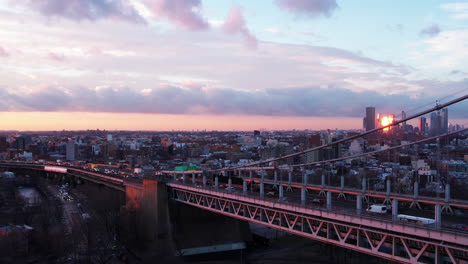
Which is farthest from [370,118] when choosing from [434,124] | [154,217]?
[154,217]

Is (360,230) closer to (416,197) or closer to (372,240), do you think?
(372,240)

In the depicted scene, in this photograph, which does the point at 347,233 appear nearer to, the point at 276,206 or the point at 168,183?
the point at 276,206

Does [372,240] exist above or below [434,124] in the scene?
below

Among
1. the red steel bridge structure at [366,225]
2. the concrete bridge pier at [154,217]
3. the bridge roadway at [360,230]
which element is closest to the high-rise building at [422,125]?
the red steel bridge structure at [366,225]

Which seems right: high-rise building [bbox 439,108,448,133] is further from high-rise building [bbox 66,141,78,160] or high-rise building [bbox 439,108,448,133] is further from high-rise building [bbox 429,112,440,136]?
high-rise building [bbox 66,141,78,160]

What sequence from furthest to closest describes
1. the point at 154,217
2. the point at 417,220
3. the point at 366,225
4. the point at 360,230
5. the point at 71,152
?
1. the point at 71,152
2. the point at 154,217
3. the point at 360,230
4. the point at 366,225
5. the point at 417,220

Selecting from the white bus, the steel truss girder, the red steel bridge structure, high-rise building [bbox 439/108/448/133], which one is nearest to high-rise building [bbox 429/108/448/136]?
high-rise building [bbox 439/108/448/133]

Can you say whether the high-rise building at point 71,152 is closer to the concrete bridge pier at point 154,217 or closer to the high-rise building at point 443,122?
the concrete bridge pier at point 154,217

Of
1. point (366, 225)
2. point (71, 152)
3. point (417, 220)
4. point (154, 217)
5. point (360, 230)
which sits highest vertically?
point (417, 220)

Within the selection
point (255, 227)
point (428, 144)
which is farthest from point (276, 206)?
point (428, 144)

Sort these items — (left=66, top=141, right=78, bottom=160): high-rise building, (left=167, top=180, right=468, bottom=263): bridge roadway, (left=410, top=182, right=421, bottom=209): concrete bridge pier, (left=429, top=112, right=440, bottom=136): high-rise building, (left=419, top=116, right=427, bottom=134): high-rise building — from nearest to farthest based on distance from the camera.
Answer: (left=167, top=180, right=468, bottom=263): bridge roadway → (left=410, top=182, right=421, bottom=209): concrete bridge pier → (left=429, top=112, right=440, bottom=136): high-rise building → (left=419, top=116, right=427, bottom=134): high-rise building → (left=66, top=141, right=78, bottom=160): high-rise building
